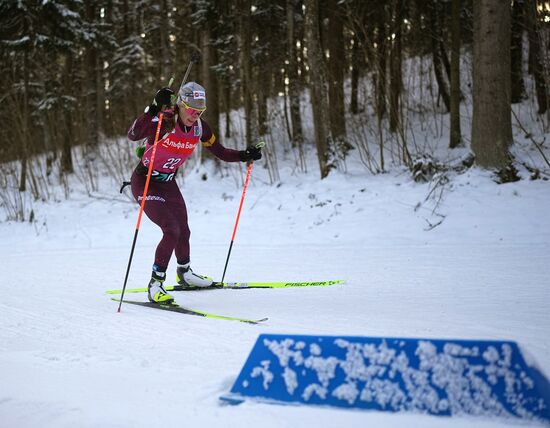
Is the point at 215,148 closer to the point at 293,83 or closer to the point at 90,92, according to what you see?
the point at 293,83

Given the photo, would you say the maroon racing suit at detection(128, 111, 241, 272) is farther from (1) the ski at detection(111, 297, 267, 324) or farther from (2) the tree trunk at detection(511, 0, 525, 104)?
(2) the tree trunk at detection(511, 0, 525, 104)

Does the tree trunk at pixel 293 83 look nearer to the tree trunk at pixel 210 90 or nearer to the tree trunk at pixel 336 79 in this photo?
the tree trunk at pixel 336 79

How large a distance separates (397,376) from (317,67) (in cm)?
895

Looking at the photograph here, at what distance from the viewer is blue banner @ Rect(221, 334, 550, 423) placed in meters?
2.07

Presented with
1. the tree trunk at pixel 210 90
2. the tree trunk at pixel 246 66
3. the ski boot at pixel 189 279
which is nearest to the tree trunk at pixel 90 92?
the tree trunk at pixel 210 90

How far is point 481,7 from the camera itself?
26.1 ft

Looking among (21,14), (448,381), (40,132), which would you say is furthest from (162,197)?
(40,132)

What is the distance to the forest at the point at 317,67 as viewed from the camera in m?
8.02

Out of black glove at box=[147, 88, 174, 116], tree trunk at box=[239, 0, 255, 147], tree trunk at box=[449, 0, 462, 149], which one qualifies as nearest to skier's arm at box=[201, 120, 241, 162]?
black glove at box=[147, 88, 174, 116]

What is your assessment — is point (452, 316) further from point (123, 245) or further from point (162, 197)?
point (123, 245)

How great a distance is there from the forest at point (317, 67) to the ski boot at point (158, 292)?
19.4 ft

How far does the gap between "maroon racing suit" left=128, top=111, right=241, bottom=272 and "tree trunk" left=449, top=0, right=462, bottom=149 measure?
8808 mm

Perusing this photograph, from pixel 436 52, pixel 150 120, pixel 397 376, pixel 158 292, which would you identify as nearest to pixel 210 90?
pixel 436 52

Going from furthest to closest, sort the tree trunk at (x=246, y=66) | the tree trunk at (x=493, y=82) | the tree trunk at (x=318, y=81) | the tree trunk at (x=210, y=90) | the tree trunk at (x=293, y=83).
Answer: the tree trunk at (x=293, y=83) < the tree trunk at (x=210, y=90) < the tree trunk at (x=246, y=66) < the tree trunk at (x=318, y=81) < the tree trunk at (x=493, y=82)
